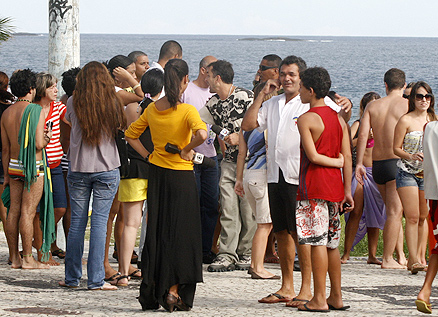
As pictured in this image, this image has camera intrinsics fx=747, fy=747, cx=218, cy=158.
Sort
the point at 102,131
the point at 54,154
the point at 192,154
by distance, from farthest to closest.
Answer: the point at 54,154, the point at 102,131, the point at 192,154

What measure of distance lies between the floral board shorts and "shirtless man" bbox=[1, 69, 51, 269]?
292 cm

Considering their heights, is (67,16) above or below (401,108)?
above

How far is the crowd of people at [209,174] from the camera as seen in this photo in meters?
5.61

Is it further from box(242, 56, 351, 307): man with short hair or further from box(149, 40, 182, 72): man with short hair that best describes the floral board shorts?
box(149, 40, 182, 72): man with short hair

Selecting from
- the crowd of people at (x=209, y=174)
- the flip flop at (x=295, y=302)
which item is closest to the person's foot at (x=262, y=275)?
the crowd of people at (x=209, y=174)

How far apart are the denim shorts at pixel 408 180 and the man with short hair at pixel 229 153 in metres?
1.58

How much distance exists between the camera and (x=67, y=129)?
7.69 m

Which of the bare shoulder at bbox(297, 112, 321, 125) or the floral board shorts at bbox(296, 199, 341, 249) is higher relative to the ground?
the bare shoulder at bbox(297, 112, 321, 125)

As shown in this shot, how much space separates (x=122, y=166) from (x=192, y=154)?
42.2 inches

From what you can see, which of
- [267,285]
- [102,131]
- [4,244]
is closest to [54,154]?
[102,131]

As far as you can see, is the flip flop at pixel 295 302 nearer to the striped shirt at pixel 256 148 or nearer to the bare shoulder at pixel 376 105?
the striped shirt at pixel 256 148

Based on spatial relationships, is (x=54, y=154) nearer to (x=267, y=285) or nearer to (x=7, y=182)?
(x=7, y=182)

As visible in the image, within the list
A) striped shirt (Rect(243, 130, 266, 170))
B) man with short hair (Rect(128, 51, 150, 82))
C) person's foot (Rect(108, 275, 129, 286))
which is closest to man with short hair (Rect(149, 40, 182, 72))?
man with short hair (Rect(128, 51, 150, 82))

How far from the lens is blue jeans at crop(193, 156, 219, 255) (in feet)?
26.3
